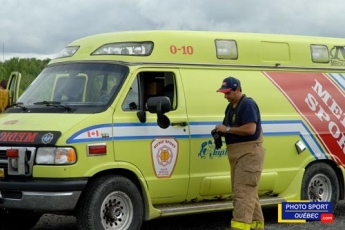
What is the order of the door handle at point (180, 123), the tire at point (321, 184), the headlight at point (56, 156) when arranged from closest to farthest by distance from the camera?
the headlight at point (56, 156), the door handle at point (180, 123), the tire at point (321, 184)

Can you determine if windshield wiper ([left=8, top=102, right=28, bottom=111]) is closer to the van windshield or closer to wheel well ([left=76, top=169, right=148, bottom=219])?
the van windshield

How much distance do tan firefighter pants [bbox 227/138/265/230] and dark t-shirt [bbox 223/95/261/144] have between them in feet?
0.23

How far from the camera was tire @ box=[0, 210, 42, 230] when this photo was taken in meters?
9.67

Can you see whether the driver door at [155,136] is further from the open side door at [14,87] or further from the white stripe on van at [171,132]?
the open side door at [14,87]

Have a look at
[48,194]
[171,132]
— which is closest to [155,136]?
[171,132]

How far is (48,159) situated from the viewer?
834cm

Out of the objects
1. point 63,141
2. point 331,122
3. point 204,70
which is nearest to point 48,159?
point 63,141

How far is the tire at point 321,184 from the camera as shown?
11.1 m

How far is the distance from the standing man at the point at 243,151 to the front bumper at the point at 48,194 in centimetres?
183

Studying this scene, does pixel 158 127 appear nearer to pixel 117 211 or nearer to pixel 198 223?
pixel 117 211

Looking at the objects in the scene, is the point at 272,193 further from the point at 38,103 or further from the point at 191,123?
the point at 38,103

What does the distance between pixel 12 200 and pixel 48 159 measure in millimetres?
642

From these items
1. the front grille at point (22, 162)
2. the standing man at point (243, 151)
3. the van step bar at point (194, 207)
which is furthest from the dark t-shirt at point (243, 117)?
the front grille at point (22, 162)

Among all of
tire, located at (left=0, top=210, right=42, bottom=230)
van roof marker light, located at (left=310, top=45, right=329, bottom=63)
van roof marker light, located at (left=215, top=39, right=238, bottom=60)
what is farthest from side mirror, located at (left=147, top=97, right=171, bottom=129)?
van roof marker light, located at (left=310, top=45, right=329, bottom=63)
